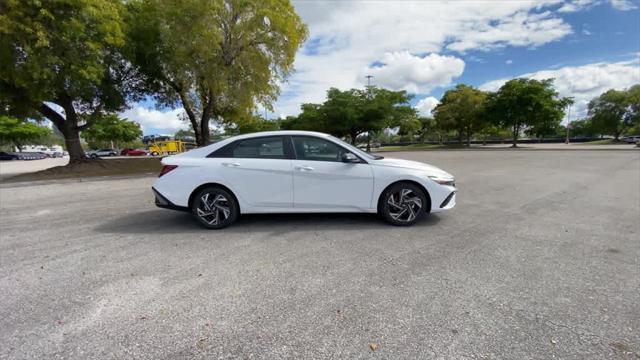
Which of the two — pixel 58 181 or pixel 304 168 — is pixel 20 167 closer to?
pixel 58 181

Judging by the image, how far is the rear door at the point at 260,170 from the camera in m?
4.84

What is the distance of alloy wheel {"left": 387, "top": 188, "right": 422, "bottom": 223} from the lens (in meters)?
4.93

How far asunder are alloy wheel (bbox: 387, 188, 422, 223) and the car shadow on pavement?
19cm

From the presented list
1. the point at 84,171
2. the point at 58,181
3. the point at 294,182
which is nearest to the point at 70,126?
the point at 84,171

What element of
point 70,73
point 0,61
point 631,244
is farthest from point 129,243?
point 0,61

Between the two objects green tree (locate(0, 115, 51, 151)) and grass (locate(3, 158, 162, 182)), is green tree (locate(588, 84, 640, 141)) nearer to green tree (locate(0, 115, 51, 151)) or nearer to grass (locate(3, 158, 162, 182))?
grass (locate(3, 158, 162, 182))

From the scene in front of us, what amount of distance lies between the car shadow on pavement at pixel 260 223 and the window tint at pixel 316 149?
1061 millimetres

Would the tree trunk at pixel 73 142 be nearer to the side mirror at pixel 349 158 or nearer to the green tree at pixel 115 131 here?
the side mirror at pixel 349 158

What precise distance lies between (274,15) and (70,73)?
8089 mm

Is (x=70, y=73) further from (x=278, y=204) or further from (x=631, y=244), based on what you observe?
(x=631, y=244)

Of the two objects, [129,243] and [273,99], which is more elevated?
[273,99]

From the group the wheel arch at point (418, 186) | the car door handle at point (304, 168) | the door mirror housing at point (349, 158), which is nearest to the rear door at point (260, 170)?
the car door handle at point (304, 168)

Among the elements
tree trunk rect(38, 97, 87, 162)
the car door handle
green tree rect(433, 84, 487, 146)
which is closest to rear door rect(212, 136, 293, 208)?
the car door handle

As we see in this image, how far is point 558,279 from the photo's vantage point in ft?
10.4
